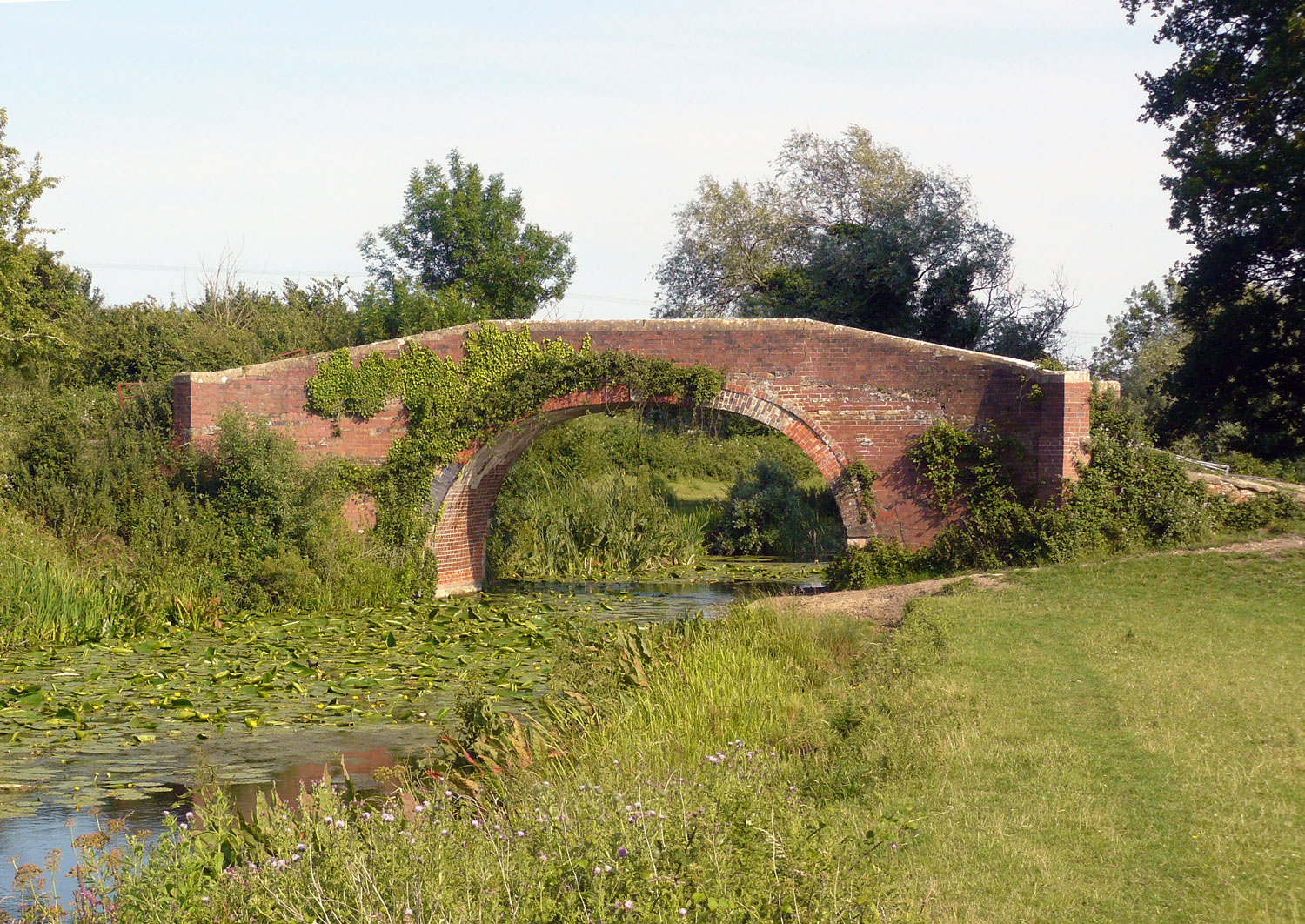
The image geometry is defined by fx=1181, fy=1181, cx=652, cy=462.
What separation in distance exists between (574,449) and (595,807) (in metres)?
19.2

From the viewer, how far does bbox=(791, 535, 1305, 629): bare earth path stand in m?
12.4

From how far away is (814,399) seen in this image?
1593 cm

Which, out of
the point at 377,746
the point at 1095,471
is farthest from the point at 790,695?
the point at 1095,471

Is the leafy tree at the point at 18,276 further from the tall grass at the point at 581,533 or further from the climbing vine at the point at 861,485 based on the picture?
the climbing vine at the point at 861,485

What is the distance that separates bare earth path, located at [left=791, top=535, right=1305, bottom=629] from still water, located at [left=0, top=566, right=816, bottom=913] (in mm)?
2429

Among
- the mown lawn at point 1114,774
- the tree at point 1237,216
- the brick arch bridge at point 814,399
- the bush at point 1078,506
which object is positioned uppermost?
Answer: the tree at point 1237,216

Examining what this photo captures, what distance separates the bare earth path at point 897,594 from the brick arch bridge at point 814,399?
169 centimetres

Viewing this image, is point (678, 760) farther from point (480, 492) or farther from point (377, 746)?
point (480, 492)

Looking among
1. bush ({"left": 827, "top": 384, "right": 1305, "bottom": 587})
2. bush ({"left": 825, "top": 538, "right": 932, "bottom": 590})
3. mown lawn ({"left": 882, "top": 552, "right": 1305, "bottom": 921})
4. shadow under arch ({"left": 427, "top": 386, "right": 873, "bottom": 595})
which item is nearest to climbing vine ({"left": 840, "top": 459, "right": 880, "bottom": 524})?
shadow under arch ({"left": 427, "top": 386, "right": 873, "bottom": 595})

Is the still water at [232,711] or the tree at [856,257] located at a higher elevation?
the tree at [856,257]

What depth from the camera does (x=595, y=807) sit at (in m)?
4.47

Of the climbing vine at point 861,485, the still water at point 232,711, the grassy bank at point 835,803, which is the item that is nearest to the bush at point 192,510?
the still water at point 232,711

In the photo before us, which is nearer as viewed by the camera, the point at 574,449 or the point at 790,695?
the point at 790,695

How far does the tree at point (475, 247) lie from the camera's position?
28984mm
